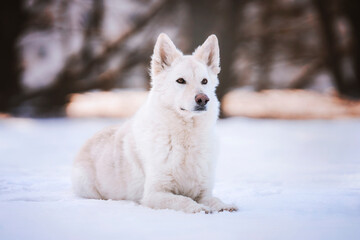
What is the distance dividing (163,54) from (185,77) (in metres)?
0.47

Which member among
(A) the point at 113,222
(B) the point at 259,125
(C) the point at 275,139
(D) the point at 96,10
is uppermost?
(D) the point at 96,10

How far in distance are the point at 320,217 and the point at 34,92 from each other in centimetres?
1326

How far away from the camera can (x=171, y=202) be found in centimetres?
336

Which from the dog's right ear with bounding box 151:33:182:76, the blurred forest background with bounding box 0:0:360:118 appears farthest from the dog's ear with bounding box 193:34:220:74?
the blurred forest background with bounding box 0:0:360:118

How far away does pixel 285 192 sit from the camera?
4148 millimetres

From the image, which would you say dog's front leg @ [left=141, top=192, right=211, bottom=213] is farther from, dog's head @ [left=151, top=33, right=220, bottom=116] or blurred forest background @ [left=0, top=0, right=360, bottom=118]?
blurred forest background @ [left=0, top=0, right=360, bottom=118]

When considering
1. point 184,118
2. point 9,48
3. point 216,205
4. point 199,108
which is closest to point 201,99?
point 199,108

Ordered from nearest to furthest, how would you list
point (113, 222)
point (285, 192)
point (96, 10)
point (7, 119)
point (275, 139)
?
point (113, 222)
point (285, 192)
point (275, 139)
point (7, 119)
point (96, 10)

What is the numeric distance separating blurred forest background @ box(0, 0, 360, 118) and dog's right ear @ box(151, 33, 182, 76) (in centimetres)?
995

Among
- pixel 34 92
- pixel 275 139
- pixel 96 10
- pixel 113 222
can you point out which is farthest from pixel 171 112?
pixel 96 10

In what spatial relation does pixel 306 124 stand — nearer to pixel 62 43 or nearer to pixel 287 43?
pixel 287 43

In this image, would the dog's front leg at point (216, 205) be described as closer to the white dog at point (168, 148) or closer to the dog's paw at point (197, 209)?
the white dog at point (168, 148)

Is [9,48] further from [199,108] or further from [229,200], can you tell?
[229,200]

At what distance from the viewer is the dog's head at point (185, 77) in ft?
11.9
